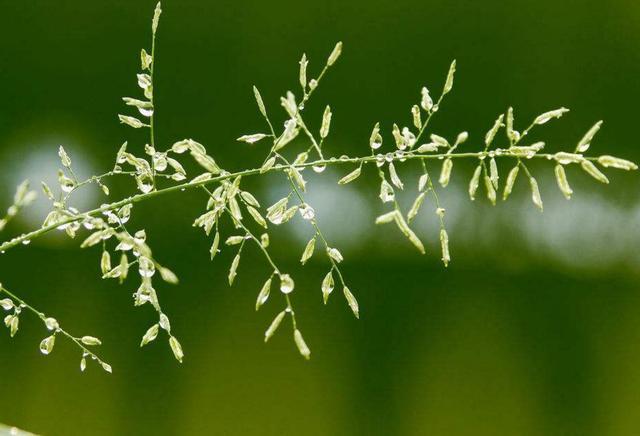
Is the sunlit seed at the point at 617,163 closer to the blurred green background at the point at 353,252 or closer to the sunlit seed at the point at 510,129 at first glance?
the sunlit seed at the point at 510,129

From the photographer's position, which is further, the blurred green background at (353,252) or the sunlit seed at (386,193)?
the blurred green background at (353,252)

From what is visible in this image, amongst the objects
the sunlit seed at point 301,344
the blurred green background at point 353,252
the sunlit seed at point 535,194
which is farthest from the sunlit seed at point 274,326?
the blurred green background at point 353,252

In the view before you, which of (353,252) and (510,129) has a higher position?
(510,129)

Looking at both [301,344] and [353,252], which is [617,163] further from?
[353,252]

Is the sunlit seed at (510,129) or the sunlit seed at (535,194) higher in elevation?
the sunlit seed at (510,129)

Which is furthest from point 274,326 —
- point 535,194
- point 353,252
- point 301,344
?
point 353,252

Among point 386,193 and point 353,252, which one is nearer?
point 386,193

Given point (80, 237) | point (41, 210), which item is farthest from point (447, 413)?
point (41, 210)

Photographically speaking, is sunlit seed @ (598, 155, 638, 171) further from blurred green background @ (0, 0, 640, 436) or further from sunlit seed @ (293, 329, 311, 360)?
blurred green background @ (0, 0, 640, 436)

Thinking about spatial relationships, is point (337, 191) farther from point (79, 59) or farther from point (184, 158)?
point (79, 59)
